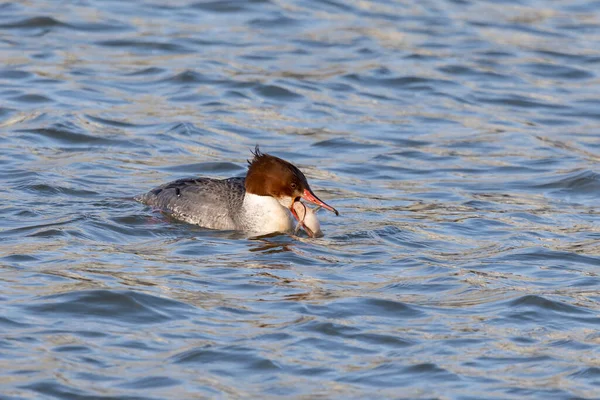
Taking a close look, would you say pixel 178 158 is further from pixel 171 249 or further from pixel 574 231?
pixel 574 231

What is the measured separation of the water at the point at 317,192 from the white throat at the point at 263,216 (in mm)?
129

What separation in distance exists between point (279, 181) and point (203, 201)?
2.51ft

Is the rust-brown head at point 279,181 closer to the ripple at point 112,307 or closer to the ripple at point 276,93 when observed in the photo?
the ripple at point 112,307

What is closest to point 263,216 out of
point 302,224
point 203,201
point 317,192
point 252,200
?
point 252,200

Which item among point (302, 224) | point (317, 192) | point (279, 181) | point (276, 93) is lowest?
point (317, 192)

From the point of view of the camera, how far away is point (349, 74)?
1766 centimetres

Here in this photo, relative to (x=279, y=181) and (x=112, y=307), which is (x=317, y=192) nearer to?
(x=279, y=181)

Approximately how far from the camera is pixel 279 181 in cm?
1108

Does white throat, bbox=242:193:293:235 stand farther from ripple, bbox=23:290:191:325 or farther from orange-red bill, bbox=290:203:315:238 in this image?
ripple, bbox=23:290:191:325

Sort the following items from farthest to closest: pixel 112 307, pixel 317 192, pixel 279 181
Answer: pixel 317 192
pixel 279 181
pixel 112 307

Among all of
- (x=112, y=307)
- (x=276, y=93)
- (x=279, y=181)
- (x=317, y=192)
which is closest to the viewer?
(x=112, y=307)

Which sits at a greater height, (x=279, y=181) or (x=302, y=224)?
(x=279, y=181)

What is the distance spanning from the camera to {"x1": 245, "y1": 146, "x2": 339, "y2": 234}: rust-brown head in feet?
36.1

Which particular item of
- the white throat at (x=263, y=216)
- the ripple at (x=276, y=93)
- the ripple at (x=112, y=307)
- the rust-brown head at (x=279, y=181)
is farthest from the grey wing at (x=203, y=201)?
the ripple at (x=276, y=93)
